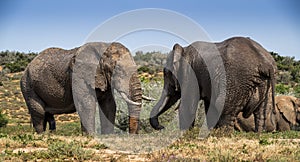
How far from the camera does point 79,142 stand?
8.96 meters

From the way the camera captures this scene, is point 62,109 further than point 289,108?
No

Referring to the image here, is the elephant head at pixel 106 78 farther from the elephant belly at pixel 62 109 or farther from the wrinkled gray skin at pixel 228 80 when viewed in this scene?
the wrinkled gray skin at pixel 228 80

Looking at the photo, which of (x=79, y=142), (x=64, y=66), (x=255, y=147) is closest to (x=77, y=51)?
(x=64, y=66)

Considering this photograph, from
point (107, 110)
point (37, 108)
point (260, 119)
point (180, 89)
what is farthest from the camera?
point (37, 108)

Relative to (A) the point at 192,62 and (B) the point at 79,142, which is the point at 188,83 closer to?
(A) the point at 192,62

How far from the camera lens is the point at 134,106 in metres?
10.4

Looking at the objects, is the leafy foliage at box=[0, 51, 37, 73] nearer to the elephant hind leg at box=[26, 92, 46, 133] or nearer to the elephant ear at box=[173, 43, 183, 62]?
the elephant hind leg at box=[26, 92, 46, 133]

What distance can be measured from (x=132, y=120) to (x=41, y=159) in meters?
A: 3.14

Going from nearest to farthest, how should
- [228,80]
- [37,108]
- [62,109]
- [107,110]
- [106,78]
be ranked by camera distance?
[228,80] < [106,78] < [107,110] < [62,109] < [37,108]

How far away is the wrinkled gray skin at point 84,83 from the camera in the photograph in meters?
10.7

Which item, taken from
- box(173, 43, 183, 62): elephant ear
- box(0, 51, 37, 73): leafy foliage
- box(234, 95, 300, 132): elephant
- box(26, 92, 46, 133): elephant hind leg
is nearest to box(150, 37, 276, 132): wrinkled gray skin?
box(173, 43, 183, 62): elephant ear

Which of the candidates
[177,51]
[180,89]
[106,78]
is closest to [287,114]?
[180,89]

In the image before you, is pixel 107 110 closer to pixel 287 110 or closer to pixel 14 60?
pixel 287 110

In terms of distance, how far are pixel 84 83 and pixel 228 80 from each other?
3.38 m
